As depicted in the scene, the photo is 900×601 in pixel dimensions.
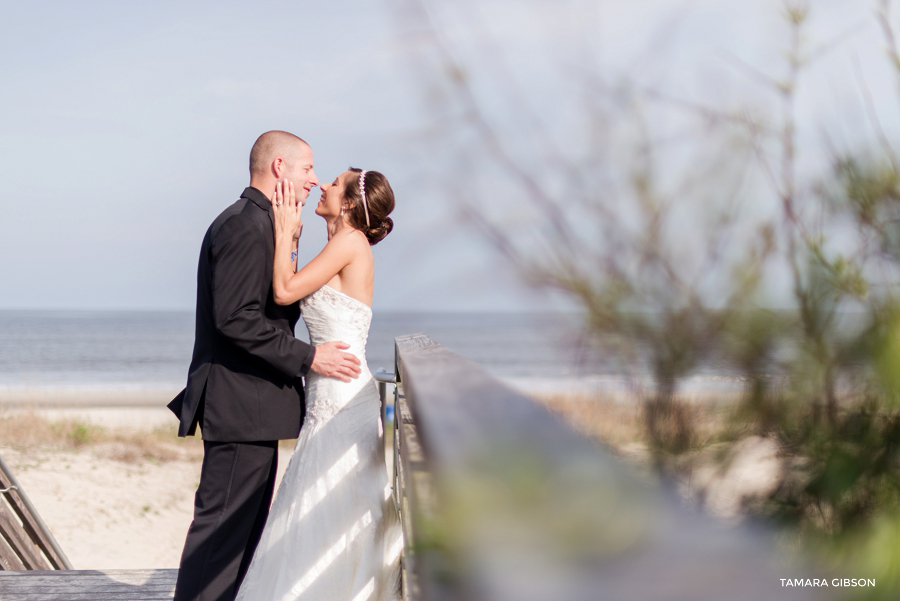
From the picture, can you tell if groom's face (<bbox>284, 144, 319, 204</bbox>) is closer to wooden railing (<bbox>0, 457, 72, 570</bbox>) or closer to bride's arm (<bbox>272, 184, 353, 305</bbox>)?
bride's arm (<bbox>272, 184, 353, 305</bbox>)

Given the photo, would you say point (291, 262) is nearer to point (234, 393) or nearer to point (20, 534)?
point (234, 393)

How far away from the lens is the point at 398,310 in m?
0.75

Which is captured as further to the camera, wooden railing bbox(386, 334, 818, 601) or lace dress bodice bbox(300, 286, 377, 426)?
lace dress bodice bbox(300, 286, 377, 426)

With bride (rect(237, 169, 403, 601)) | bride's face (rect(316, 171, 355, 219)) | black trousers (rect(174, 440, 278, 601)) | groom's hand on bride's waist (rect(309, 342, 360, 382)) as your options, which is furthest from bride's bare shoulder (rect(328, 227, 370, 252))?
black trousers (rect(174, 440, 278, 601))

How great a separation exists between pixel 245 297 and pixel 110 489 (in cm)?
759

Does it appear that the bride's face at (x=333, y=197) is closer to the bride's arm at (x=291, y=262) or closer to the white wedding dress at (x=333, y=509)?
the bride's arm at (x=291, y=262)

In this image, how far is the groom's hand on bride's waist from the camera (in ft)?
8.64

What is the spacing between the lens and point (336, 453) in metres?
2.56

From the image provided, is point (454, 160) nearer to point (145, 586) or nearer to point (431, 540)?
point (431, 540)

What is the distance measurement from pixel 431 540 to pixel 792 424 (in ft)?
1.00

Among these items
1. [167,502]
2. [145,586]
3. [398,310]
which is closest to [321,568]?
[145,586]

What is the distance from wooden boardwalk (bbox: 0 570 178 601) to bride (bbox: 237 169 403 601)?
1.25 m

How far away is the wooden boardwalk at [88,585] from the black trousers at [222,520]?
0.92m

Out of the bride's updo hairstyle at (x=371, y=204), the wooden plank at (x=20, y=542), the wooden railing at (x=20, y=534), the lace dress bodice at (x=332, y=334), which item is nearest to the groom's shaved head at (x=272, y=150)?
the bride's updo hairstyle at (x=371, y=204)
